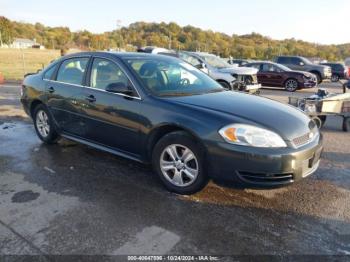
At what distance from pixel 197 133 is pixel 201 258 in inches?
50.3

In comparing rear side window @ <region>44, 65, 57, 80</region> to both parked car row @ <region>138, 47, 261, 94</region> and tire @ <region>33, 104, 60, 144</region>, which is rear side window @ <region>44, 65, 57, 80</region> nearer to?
tire @ <region>33, 104, 60, 144</region>

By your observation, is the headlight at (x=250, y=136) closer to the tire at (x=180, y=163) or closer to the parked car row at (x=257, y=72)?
the tire at (x=180, y=163)

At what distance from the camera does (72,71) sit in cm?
505

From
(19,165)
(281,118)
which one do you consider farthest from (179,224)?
(19,165)

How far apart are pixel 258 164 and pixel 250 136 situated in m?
0.29

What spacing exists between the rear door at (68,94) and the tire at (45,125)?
0.24 meters

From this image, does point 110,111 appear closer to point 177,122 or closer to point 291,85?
point 177,122

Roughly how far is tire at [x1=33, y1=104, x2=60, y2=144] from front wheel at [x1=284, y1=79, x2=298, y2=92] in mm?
13349

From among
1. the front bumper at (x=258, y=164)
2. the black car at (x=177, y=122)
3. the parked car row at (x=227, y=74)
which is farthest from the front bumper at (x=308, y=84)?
the front bumper at (x=258, y=164)

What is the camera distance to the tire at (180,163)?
3578 millimetres

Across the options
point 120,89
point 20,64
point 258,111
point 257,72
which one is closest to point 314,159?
point 258,111

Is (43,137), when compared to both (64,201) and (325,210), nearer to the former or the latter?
(64,201)

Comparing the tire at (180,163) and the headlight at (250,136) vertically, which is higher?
the headlight at (250,136)

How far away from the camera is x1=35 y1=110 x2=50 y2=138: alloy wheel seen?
561 cm
